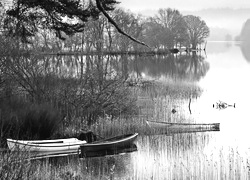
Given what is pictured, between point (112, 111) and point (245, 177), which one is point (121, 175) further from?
point (112, 111)

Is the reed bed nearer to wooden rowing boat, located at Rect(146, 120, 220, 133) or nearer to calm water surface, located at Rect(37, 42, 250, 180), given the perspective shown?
calm water surface, located at Rect(37, 42, 250, 180)

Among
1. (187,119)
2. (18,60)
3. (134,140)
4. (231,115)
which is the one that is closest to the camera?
(134,140)

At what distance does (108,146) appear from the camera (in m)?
15.0

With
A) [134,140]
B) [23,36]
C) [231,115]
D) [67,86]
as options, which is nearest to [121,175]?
[134,140]

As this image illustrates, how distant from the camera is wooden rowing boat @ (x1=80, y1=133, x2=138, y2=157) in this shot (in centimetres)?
1464

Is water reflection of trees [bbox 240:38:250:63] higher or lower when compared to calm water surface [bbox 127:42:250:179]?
higher

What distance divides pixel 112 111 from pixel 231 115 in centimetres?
810

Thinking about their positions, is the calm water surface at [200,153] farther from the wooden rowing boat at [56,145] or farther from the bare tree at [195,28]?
the bare tree at [195,28]

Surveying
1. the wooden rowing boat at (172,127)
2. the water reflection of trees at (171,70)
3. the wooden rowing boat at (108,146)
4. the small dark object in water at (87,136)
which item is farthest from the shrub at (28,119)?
the water reflection of trees at (171,70)

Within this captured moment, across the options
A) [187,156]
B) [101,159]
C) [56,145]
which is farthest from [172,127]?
[56,145]

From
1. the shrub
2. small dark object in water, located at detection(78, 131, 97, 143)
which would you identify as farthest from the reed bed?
the shrub

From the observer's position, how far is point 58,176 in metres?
10.8

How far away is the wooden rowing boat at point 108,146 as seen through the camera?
14641 millimetres

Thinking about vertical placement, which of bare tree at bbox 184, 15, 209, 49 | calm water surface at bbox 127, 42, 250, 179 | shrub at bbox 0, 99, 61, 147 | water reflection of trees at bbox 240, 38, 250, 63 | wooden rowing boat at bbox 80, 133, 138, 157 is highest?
bare tree at bbox 184, 15, 209, 49
